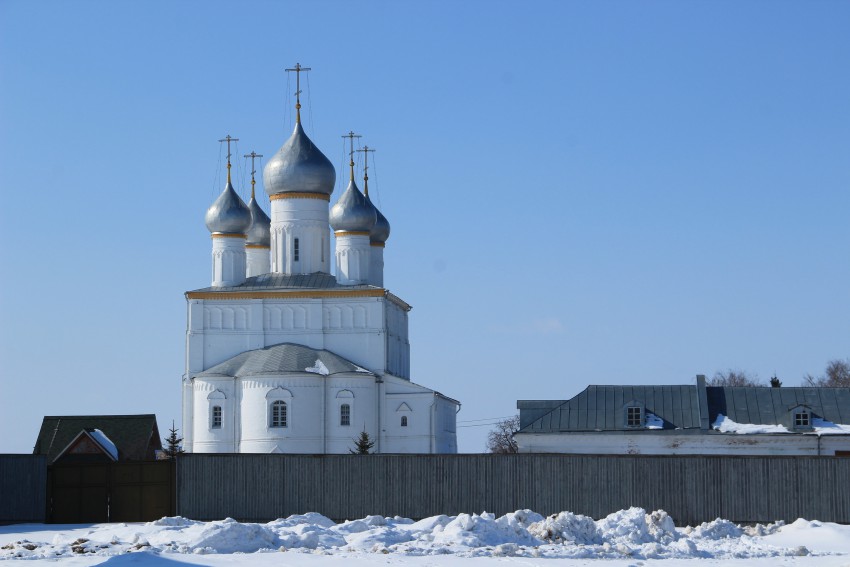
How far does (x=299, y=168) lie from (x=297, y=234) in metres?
2.51

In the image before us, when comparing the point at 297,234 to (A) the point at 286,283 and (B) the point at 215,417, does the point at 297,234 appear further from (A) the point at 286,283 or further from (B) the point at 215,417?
(B) the point at 215,417

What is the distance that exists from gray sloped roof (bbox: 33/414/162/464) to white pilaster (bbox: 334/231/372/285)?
923 centimetres

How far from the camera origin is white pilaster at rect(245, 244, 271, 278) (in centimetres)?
6097

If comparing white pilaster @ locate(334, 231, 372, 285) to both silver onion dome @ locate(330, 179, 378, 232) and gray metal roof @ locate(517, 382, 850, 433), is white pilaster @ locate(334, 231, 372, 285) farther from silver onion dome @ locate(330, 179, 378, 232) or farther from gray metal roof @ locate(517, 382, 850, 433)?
gray metal roof @ locate(517, 382, 850, 433)

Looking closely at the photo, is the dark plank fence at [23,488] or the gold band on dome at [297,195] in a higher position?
the gold band on dome at [297,195]

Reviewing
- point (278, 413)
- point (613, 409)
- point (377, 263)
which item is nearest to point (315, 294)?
point (278, 413)

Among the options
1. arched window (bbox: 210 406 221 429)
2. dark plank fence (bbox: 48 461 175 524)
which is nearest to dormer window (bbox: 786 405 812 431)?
arched window (bbox: 210 406 221 429)

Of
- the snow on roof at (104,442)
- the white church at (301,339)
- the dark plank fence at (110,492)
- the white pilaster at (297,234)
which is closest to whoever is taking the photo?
the dark plank fence at (110,492)

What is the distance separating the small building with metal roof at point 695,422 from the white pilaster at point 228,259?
15935 millimetres

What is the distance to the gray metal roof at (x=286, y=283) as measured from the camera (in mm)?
55094

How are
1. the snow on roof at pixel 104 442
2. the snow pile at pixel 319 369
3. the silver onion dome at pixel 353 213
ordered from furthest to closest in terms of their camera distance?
the silver onion dome at pixel 353 213, the snow on roof at pixel 104 442, the snow pile at pixel 319 369

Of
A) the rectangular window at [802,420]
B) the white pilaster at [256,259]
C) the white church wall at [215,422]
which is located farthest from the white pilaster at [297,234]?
the rectangular window at [802,420]

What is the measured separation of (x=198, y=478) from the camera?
30.6m

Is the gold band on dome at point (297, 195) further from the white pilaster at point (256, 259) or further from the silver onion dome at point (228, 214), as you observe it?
the white pilaster at point (256, 259)
